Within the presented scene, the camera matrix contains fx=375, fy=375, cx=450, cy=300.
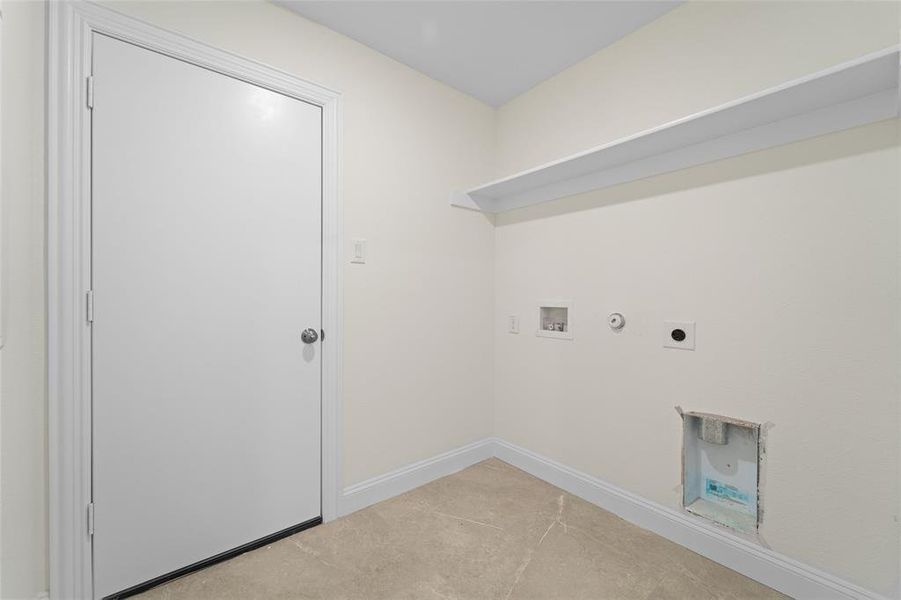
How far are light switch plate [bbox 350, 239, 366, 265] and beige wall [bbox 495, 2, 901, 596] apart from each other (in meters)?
1.09

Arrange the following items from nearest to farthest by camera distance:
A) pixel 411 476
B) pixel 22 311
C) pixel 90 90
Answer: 1. pixel 22 311
2. pixel 90 90
3. pixel 411 476

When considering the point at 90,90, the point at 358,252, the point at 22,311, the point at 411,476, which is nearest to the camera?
the point at 22,311

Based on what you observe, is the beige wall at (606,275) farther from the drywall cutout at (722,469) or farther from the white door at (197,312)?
the white door at (197,312)

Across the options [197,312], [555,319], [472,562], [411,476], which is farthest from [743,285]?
[197,312]

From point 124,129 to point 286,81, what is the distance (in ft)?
2.25

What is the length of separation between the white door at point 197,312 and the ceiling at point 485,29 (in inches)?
20.5

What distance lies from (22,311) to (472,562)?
1849 mm

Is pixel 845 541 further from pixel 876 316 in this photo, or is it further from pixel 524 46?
pixel 524 46

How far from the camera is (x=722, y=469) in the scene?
1.64 m

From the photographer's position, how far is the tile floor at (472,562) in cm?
142

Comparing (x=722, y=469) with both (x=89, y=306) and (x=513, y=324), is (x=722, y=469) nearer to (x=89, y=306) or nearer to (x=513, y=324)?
(x=513, y=324)

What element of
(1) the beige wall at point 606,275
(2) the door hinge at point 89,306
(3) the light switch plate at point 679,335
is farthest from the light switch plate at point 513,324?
(2) the door hinge at point 89,306

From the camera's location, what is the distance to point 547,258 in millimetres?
2293

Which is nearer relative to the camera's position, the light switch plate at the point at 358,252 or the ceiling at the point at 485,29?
the ceiling at the point at 485,29
